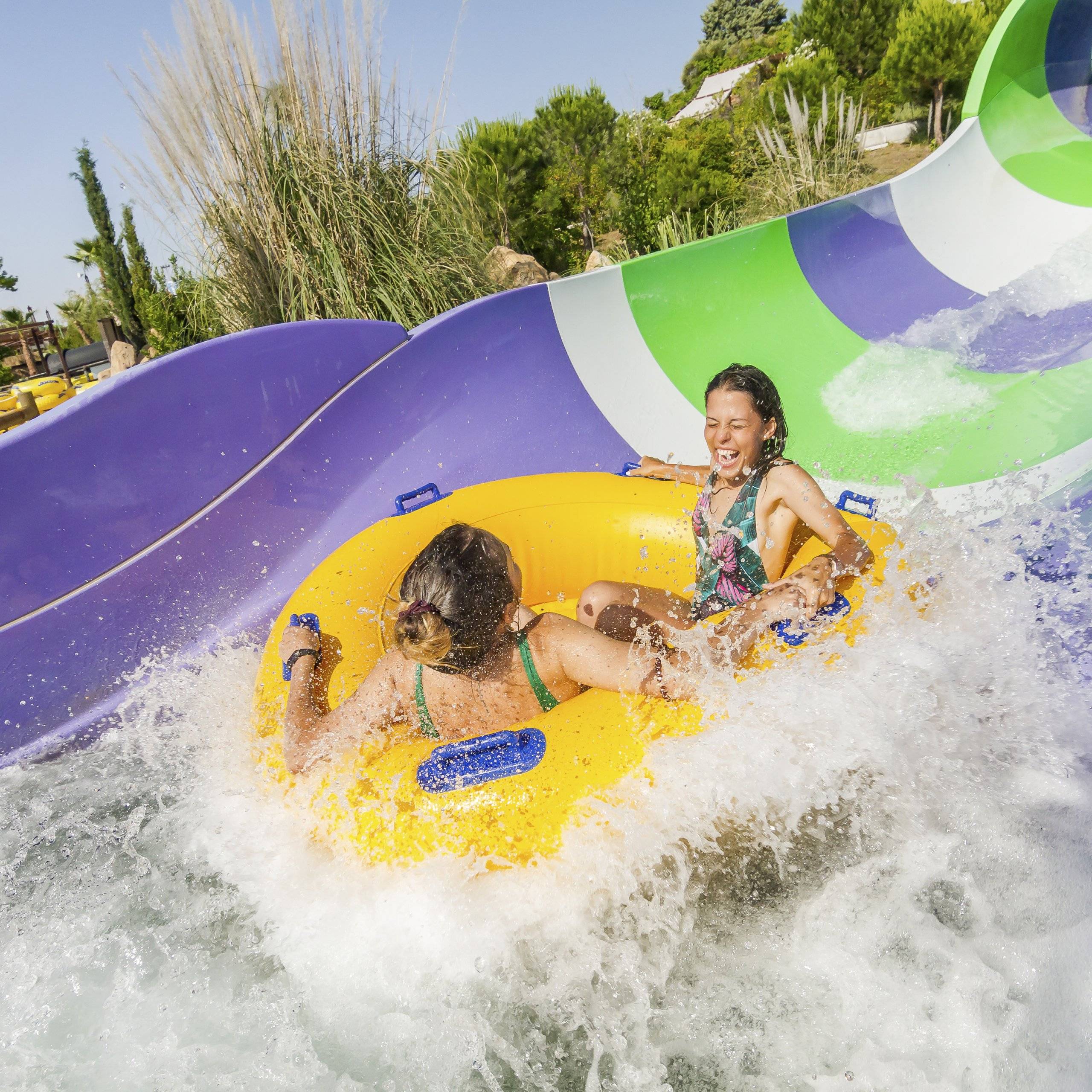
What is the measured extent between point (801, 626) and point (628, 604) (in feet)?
1.52

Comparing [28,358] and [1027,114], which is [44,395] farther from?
[1027,114]

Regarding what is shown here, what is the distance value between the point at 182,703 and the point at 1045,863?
2341 millimetres

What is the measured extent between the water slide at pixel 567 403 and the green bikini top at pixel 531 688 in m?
1.15

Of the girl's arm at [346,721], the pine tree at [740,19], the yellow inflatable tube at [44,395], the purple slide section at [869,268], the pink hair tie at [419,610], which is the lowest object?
the girl's arm at [346,721]

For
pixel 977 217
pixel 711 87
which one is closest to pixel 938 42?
pixel 977 217

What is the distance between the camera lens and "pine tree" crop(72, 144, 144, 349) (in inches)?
604

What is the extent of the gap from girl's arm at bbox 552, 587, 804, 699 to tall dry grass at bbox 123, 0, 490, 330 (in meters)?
2.37

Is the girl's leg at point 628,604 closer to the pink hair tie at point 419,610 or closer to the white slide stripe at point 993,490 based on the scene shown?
the pink hair tie at point 419,610

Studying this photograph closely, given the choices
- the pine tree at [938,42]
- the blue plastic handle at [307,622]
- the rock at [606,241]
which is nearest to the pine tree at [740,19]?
the pine tree at [938,42]

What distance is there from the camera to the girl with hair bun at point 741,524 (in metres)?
1.92

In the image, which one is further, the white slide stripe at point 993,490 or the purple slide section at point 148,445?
the white slide stripe at point 993,490

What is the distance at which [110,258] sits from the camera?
15836 mm

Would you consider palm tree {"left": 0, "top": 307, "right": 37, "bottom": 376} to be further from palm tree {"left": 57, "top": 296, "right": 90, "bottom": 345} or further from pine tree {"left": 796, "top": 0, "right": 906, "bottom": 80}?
pine tree {"left": 796, "top": 0, "right": 906, "bottom": 80}

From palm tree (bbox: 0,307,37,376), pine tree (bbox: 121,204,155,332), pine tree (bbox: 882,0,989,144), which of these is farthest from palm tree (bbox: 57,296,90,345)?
pine tree (bbox: 882,0,989,144)
